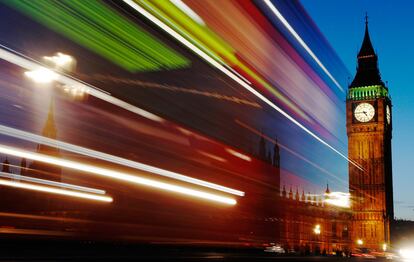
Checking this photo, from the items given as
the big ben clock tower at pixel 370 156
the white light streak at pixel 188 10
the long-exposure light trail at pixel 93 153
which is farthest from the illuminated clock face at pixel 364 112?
the white light streak at pixel 188 10

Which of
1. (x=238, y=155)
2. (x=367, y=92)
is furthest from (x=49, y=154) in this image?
(x=367, y=92)

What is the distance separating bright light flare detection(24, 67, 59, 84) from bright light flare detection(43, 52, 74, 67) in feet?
0.41

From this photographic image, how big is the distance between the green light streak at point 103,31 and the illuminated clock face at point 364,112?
72892 millimetres

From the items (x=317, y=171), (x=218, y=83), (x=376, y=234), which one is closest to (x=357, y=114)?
(x=376, y=234)

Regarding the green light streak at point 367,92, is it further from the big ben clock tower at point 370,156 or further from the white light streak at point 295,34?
the white light streak at point 295,34

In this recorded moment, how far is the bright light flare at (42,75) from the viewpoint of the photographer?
20.3 ft

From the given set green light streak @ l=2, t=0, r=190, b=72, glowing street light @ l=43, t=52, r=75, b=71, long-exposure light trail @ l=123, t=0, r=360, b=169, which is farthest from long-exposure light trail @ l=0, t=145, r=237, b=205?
long-exposure light trail @ l=123, t=0, r=360, b=169

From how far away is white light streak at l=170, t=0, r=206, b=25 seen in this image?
799 centimetres

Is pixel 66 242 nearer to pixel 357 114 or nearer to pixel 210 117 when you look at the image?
pixel 210 117

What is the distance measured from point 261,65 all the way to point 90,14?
15.0 ft

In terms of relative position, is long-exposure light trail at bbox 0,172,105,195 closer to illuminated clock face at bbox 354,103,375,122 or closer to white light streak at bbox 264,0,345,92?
white light streak at bbox 264,0,345,92

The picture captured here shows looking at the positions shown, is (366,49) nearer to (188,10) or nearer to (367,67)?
(367,67)

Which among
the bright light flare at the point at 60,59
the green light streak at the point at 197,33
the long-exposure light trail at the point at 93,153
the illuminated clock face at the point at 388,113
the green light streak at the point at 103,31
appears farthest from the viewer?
the illuminated clock face at the point at 388,113

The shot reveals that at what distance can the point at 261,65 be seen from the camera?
417 inches
